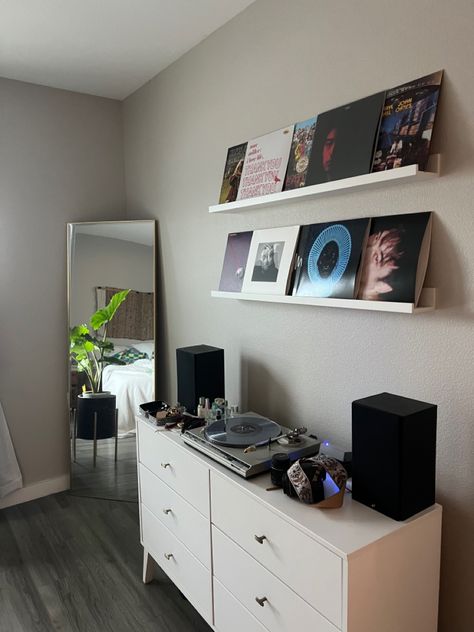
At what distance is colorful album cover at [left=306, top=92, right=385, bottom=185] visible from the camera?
1.53m

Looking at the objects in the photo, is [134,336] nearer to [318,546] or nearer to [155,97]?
[155,97]

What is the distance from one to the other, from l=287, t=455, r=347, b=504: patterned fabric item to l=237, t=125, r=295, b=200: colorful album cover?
1.02 metres

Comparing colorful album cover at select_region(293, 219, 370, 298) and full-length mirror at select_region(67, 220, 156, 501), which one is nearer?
colorful album cover at select_region(293, 219, 370, 298)

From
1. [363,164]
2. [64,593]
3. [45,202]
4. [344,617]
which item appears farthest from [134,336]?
[344,617]

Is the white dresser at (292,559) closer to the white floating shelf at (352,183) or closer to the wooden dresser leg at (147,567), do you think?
the wooden dresser leg at (147,567)

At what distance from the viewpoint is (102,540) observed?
2.54 metres

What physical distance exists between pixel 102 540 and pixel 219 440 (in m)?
1.30

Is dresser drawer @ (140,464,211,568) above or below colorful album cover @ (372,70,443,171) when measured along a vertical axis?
below

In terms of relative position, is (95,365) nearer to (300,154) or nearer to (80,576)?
(80,576)

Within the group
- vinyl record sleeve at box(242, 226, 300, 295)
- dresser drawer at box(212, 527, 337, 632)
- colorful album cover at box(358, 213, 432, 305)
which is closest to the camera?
dresser drawer at box(212, 527, 337, 632)

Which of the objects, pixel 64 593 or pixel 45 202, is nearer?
pixel 64 593

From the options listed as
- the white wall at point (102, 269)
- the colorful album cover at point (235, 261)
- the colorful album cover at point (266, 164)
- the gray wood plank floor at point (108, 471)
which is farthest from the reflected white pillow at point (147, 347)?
the colorful album cover at point (266, 164)

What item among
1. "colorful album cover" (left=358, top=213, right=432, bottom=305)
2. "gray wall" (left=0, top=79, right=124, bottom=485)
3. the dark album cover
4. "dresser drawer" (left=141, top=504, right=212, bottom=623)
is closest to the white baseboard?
"gray wall" (left=0, top=79, right=124, bottom=485)

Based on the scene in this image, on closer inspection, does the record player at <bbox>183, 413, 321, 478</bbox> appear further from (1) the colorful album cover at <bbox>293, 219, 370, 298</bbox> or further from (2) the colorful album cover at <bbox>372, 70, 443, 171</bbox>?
(2) the colorful album cover at <bbox>372, 70, 443, 171</bbox>
